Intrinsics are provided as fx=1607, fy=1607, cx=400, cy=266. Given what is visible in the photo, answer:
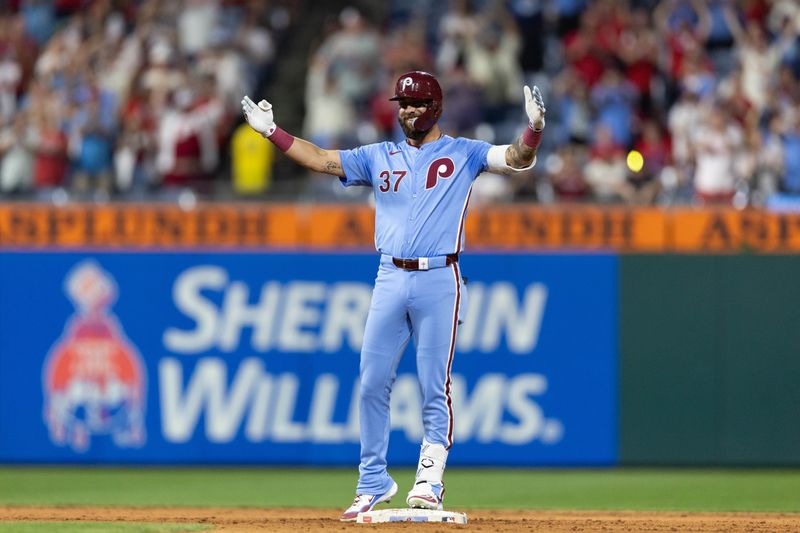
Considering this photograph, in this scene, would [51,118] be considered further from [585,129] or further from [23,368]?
[585,129]

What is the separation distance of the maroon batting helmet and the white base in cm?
203

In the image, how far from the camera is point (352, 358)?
44.8ft

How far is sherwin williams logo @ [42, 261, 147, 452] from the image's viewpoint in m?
13.7

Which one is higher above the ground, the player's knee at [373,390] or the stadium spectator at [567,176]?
the stadium spectator at [567,176]

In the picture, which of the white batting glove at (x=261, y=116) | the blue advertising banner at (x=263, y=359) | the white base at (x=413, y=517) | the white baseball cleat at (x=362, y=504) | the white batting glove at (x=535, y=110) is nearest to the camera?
the white batting glove at (x=535, y=110)

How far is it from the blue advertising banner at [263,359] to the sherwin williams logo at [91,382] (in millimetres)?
11

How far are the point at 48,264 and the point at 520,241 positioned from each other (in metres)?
4.18

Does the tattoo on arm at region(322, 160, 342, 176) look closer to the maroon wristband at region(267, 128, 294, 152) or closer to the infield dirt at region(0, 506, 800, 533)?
the maroon wristband at region(267, 128, 294, 152)

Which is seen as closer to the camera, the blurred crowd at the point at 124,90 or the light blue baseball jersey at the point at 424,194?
the light blue baseball jersey at the point at 424,194

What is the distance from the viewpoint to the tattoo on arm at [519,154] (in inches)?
323

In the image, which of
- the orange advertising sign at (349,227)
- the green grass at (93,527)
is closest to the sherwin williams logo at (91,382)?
the orange advertising sign at (349,227)

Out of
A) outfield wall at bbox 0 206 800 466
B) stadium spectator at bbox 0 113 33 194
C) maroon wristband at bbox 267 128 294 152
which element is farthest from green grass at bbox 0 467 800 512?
stadium spectator at bbox 0 113 33 194

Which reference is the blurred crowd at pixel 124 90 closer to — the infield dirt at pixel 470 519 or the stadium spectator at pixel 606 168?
the stadium spectator at pixel 606 168

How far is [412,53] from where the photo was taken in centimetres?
1708
